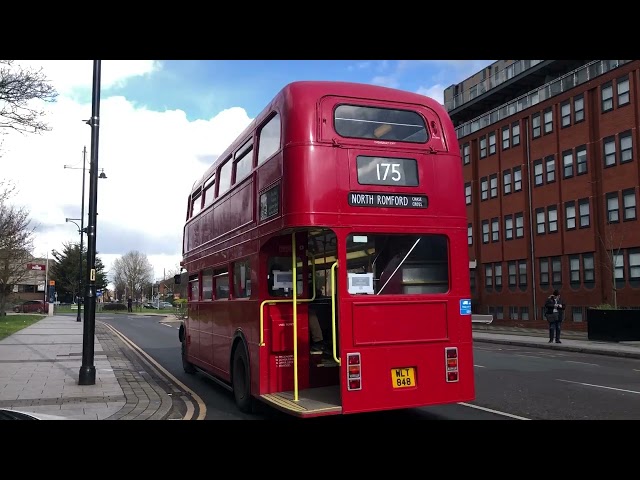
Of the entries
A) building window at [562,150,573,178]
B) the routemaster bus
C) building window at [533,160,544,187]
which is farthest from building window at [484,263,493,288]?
the routemaster bus

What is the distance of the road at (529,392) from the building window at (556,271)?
18644mm

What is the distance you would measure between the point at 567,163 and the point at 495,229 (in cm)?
804

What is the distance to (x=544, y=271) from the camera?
1471 inches

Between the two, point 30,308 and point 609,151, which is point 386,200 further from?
point 30,308

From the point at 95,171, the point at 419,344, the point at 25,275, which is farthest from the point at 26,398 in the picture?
the point at 25,275

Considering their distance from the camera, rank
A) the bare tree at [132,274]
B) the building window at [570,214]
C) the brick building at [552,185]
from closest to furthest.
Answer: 1. the brick building at [552,185]
2. the building window at [570,214]
3. the bare tree at [132,274]

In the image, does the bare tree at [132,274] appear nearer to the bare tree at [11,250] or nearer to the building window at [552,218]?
the bare tree at [11,250]

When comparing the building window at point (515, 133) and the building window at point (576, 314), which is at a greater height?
the building window at point (515, 133)

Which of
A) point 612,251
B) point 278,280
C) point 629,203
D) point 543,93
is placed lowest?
point 278,280

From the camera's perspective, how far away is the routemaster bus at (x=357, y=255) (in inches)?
281

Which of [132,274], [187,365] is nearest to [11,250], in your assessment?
[187,365]

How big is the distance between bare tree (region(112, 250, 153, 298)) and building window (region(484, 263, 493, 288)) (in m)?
58.9

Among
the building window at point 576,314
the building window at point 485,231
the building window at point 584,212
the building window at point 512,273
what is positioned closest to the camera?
the building window at point 584,212

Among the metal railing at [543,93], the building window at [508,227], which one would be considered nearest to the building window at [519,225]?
the building window at [508,227]
